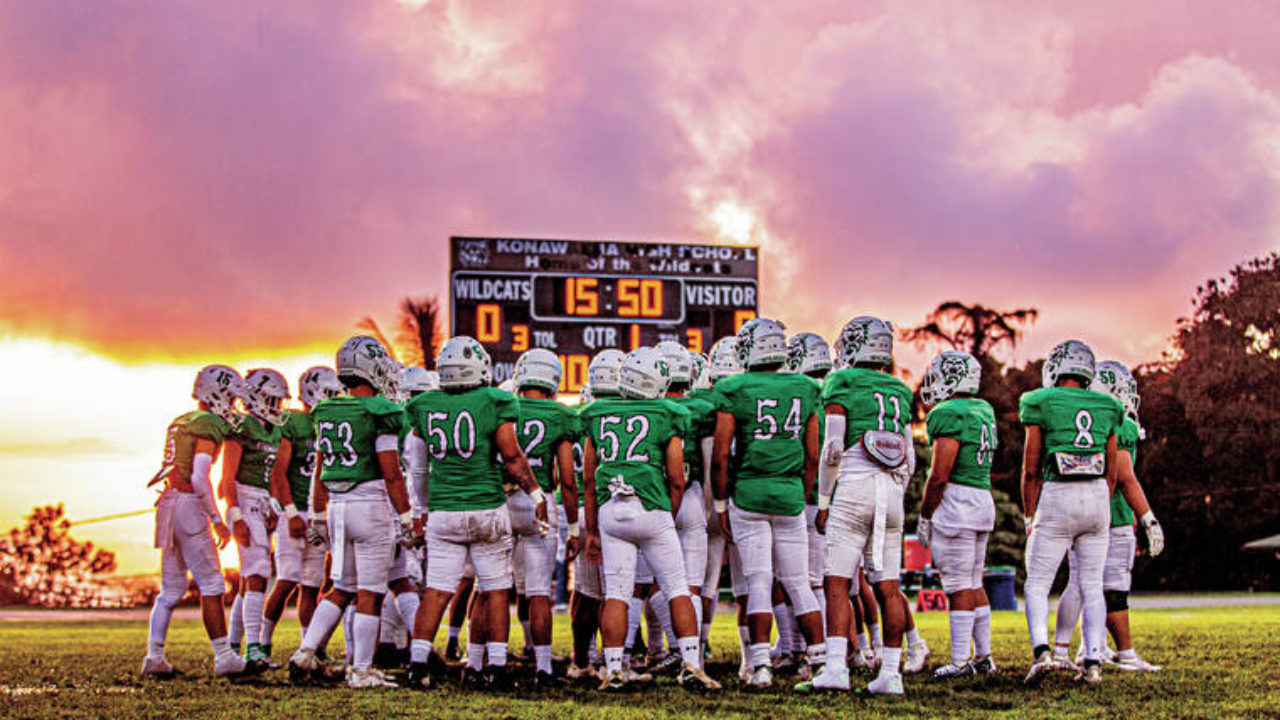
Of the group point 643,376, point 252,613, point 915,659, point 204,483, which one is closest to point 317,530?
point 204,483

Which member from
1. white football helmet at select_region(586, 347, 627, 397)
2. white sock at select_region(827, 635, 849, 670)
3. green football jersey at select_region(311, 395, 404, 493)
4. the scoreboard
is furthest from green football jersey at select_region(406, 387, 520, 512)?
the scoreboard

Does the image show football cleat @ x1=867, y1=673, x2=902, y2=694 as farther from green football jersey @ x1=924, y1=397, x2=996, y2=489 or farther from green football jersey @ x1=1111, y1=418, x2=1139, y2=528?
green football jersey @ x1=1111, y1=418, x2=1139, y2=528

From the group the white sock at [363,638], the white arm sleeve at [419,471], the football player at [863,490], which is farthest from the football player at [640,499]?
the white sock at [363,638]

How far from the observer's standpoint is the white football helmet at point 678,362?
11.0 metres

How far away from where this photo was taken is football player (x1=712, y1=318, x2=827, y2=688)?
997 centimetres

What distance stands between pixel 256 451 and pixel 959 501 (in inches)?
249

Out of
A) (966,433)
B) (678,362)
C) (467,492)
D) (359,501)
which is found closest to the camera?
(467,492)

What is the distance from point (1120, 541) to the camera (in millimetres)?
11438

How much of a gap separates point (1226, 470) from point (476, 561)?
38.8 meters

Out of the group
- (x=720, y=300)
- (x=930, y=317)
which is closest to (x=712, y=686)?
(x=720, y=300)

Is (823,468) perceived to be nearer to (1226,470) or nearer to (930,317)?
(930,317)

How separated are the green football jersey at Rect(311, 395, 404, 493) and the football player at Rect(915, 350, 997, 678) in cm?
430

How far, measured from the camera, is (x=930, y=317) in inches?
1581

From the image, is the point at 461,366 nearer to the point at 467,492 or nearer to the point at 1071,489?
the point at 467,492
